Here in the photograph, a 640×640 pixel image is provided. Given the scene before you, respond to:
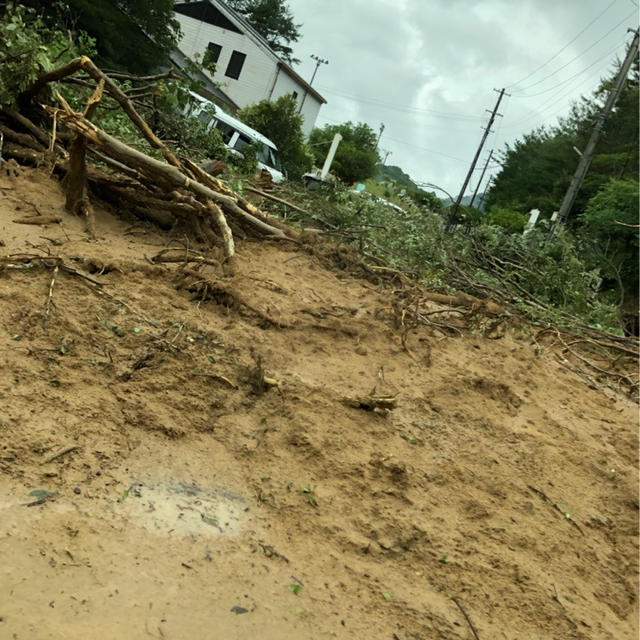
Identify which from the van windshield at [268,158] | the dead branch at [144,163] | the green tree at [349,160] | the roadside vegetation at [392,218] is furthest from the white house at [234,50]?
the dead branch at [144,163]

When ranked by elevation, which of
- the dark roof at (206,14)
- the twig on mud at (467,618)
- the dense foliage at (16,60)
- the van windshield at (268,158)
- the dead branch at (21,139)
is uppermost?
the dark roof at (206,14)

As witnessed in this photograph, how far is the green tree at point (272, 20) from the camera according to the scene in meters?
46.0

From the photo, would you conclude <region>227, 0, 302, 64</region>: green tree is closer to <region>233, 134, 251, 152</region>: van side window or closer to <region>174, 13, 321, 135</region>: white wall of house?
<region>174, 13, 321, 135</region>: white wall of house

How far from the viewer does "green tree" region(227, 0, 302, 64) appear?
46.0 meters

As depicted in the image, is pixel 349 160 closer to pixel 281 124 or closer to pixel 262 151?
pixel 281 124

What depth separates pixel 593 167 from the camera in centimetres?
3130

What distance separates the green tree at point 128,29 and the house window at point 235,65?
15.3m

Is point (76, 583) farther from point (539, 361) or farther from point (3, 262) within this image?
point (539, 361)

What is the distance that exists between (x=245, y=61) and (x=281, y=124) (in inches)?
463

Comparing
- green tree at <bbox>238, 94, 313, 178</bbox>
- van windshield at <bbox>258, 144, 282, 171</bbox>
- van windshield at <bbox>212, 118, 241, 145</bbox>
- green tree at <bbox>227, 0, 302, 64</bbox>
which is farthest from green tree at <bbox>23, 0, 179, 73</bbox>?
green tree at <bbox>227, 0, 302, 64</bbox>

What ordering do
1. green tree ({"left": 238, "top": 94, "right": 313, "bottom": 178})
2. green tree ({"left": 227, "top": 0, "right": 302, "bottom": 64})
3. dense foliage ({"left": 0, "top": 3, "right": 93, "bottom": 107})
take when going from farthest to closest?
1. green tree ({"left": 227, "top": 0, "right": 302, "bottom": 64})
2. green tree ({"left": 238, "top": 94, "right": 313, "bottom": 178})
3. dense foliage ({"left": 0, "top": 3, "right": 93, "bottom": 107})

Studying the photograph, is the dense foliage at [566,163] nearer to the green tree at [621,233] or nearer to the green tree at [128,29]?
the green tree at [621,233]

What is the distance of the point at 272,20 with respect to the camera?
1831 inches

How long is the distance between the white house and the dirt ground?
28.9 metres
